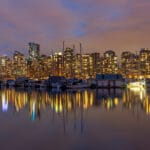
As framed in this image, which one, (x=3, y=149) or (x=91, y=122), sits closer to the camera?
(x=3, y=149)

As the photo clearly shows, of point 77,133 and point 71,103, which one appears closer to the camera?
point 77,133

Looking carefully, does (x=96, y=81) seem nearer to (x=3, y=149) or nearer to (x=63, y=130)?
(x=63, y=130)

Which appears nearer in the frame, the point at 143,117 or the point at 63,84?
the point at 143,117

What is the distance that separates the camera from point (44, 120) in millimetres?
30406

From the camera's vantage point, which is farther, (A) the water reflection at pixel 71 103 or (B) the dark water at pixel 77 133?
(A) the water reflection at pixel 71 103

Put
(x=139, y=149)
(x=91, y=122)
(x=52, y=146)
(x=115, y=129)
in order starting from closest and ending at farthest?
(x=139, y=149) < (x=52, y=146) < (x=115, y=129) < (x=91, y=122)

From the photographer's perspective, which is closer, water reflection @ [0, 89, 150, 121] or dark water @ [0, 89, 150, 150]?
dark water @ [0, 89, 150, 150]

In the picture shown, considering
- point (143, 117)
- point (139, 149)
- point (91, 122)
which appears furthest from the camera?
point (143, 117)

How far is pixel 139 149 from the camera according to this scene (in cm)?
1752

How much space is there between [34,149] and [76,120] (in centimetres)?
1214

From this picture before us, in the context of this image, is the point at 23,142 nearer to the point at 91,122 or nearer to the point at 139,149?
the point at 139,149

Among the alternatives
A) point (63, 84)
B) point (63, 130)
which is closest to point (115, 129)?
point (63, 130)

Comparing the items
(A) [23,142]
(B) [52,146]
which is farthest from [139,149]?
(A) [23,142]

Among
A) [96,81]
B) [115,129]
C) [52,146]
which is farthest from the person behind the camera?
[96,81]
